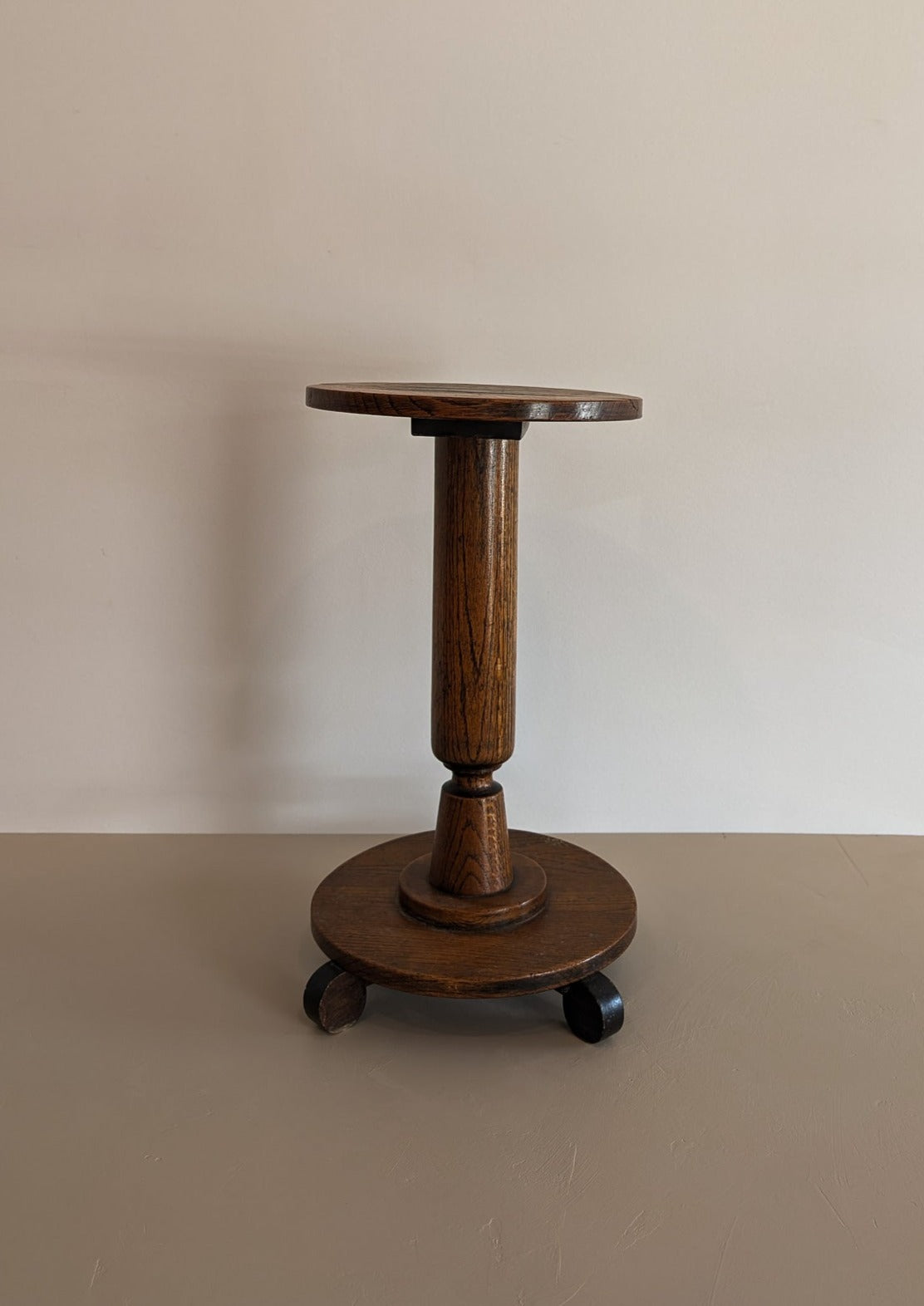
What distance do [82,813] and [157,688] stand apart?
0.95ft

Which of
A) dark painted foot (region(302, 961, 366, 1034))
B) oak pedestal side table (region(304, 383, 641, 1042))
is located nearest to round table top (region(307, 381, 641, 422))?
oak pedestal side table (region(304, 383, 641, 1042))

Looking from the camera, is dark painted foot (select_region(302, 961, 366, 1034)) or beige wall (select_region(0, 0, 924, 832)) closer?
dark painted foot (select_region(302, 961, 366, 1034))

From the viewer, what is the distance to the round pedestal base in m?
1.50

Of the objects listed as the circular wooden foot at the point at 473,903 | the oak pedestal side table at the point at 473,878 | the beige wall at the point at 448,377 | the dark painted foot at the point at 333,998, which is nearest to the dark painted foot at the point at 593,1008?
the oak pedestal side table at the point at 473,878

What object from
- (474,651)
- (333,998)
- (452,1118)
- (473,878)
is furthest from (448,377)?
(452,1118)

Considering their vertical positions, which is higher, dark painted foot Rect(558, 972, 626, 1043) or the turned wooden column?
the turned wooden column

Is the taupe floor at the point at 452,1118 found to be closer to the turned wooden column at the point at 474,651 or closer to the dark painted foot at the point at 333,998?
the dark painted foot at the point at 333,998

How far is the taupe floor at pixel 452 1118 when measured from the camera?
1.15 metres

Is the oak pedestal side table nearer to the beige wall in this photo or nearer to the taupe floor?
the taupe floor

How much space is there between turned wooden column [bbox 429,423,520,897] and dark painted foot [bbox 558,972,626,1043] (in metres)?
0.19

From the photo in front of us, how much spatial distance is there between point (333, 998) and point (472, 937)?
0.21 meters

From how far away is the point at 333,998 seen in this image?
154 centimetres

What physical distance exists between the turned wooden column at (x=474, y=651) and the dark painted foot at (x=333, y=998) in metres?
0.20

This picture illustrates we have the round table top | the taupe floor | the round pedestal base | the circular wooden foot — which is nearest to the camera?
the taupe floor
